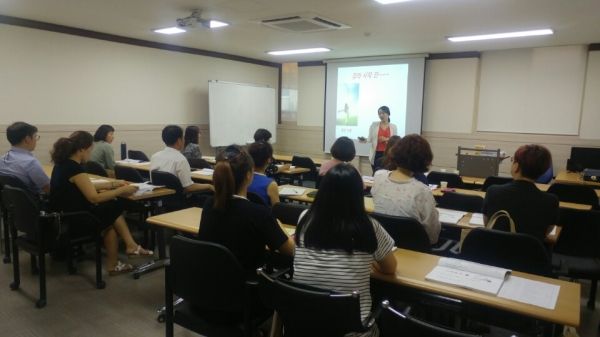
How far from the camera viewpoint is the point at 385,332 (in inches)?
54.8

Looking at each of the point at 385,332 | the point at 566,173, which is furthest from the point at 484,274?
the point at 566,173

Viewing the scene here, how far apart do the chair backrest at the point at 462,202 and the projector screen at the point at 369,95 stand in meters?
4.46

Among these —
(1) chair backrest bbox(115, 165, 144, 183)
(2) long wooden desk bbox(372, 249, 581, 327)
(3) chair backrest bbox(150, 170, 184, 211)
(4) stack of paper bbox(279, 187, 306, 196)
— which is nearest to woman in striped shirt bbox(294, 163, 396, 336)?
(2) long wooden desk bbox(372, 249, 581, 327)

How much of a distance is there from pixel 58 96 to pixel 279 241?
5521 millimetres

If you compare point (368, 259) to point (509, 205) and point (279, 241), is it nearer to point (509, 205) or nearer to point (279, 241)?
point (279, 241)

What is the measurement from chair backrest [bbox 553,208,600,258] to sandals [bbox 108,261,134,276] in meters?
3.62

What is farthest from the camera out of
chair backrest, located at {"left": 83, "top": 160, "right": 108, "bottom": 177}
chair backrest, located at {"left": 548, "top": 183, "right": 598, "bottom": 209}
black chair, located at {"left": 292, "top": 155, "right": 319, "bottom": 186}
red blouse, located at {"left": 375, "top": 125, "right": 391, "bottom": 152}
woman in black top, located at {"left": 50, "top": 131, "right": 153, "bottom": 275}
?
red blouse, located at {"left": 375, "top": 125, "right": 391, "bottom": 152}

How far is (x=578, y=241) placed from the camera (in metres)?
3.10

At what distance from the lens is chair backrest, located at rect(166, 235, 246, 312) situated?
178 cm

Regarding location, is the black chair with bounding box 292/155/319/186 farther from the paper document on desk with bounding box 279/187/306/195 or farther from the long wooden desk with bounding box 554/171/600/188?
the long wooden desk with bounding box 554/171/600/188

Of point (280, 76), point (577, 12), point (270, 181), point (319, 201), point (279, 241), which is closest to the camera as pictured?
point (319, 201)

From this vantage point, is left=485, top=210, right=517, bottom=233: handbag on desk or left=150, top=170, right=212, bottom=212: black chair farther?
left=150, top=170, right=212, bottom=212: black chair

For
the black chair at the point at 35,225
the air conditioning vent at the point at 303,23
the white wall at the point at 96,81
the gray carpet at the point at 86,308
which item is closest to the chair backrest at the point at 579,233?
the gray carpet at the point at 86,308

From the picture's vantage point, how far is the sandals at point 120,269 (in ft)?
12.0
